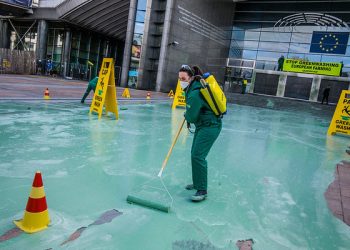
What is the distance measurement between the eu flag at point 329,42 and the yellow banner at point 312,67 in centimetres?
133

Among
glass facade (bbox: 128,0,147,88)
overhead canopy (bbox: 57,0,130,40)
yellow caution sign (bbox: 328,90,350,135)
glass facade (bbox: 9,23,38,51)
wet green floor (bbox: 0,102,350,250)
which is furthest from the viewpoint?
glass facade (bbox: 9,23,38,51)

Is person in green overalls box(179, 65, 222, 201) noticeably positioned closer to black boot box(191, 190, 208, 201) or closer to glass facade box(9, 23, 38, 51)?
black boot box(191, 190, 208, 201)

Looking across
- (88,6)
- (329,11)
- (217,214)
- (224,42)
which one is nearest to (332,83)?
(329,11)

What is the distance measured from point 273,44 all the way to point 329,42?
18.3ft

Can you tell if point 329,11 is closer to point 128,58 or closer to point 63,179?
point 128,58

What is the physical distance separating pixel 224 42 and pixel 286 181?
32.4 m

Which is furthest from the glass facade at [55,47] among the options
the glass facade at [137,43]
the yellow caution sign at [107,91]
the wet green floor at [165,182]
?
the wet green floor at [165,182]

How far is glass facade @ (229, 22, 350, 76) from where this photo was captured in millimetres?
32625

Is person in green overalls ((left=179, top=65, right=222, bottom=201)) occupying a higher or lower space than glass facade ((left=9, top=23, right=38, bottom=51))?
lower

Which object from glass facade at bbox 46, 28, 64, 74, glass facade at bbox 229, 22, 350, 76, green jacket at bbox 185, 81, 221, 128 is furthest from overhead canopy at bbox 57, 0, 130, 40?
green jacket at bbox 185, 81, 221, 128

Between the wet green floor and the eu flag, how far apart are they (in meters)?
27.6

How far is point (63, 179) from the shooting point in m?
4.16

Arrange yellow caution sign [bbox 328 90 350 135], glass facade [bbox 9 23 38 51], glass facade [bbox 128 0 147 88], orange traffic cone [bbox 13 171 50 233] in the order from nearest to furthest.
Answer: orange traffic cone [bbox 13 171 50 233] < yellow caution sign [bbox 328 90 350 135] < glass facade [bbox 128 0 147 88] < glass facade [bbox 9 23 38 51]

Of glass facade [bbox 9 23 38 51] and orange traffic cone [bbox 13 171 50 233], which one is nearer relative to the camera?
orange traffic cone [bbox 13 171 50 233]
